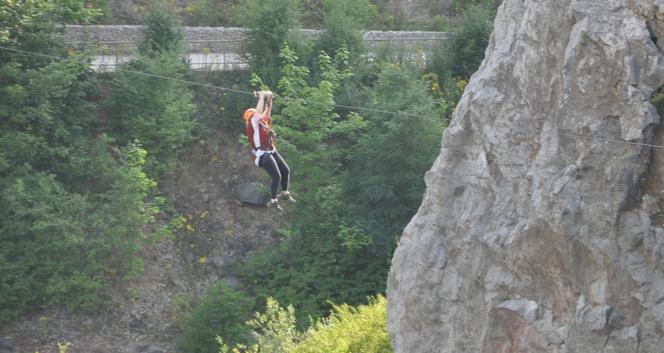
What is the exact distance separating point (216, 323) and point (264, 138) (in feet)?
32.7

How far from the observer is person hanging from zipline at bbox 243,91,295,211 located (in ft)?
58.7

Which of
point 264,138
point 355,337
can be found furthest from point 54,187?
point 264,138

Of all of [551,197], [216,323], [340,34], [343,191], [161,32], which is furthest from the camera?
[340,34]

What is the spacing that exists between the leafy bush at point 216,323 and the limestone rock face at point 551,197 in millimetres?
9646

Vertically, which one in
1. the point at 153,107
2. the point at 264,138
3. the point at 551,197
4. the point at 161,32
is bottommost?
the point at 153,107

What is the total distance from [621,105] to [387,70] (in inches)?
724

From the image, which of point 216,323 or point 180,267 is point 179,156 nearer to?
point 180,267

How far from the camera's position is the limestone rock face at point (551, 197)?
13.8 metres

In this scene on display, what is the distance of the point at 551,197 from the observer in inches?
586

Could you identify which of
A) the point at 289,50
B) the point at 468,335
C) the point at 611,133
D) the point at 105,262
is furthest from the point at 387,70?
the point at 611,133

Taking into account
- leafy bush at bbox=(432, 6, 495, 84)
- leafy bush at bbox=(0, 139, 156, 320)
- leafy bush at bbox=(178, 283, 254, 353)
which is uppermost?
leafy bush at bbox=(432, 6, 495, 84)

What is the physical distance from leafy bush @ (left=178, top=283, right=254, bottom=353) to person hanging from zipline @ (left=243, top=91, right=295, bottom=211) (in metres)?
8.59

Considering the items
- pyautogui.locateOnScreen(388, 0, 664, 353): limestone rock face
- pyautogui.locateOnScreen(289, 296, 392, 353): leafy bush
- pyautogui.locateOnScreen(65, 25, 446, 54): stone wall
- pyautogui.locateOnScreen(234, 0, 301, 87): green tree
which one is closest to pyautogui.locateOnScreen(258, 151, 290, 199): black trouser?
pyautogui.locateOnScreen(388, 0, 664, 353): limestone rock face

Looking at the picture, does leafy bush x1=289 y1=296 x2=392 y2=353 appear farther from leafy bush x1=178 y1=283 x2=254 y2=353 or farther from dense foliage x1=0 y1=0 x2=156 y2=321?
dense foliage x1=0 y1=0 x2=156 y2=321
